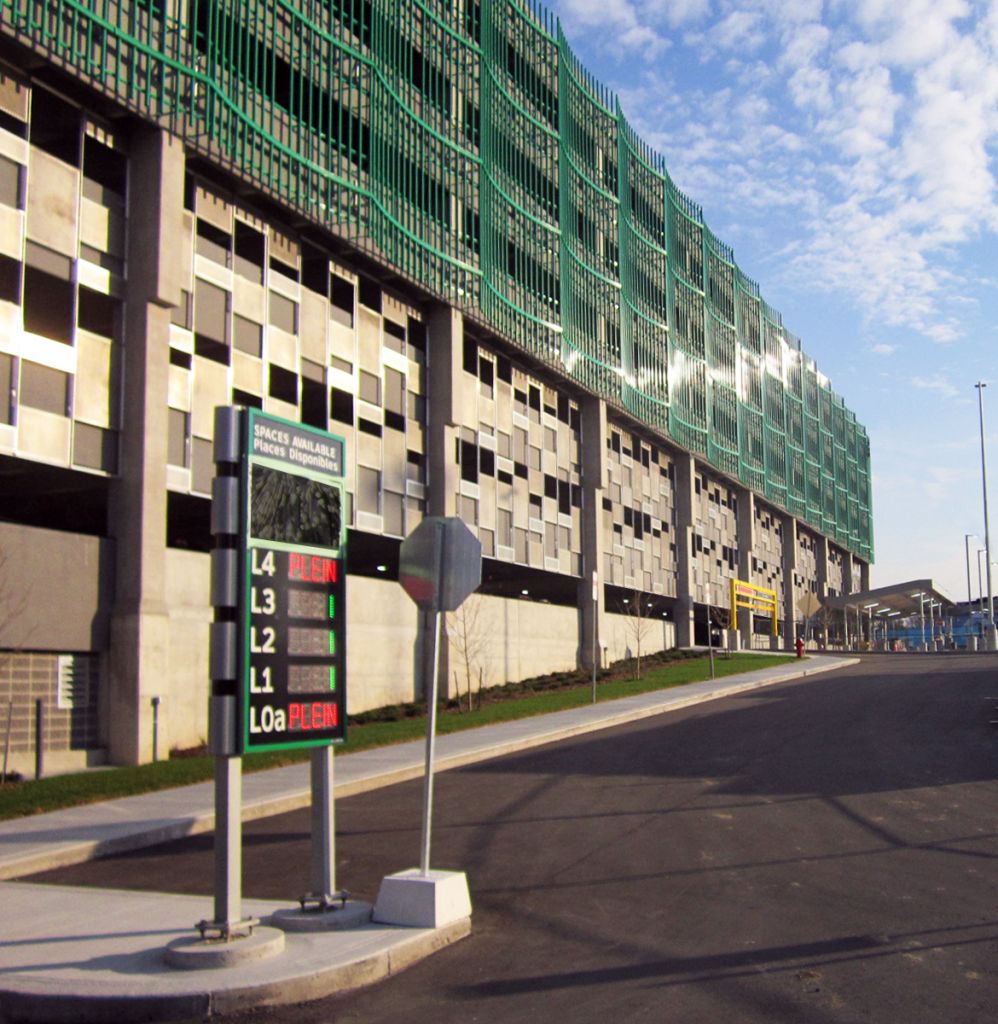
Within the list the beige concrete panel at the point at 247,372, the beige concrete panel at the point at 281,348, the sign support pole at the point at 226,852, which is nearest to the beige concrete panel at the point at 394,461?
the beige concrete panel at the point at 281,348

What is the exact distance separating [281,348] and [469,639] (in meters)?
12.1

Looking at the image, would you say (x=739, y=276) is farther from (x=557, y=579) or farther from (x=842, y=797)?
(x=842, y=797)

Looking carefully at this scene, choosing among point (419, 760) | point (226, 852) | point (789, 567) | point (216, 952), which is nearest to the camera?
point (216, 952)

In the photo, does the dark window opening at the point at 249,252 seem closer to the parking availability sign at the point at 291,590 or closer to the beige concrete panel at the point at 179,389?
the beige concrete panel at the point at 179,389

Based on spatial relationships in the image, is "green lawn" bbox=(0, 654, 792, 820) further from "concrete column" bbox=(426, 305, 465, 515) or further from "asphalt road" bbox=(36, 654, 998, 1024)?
"concrete column" bbox=(426, 305, 465, 515)

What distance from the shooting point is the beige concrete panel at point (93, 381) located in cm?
2223

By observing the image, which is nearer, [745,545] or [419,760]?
[419,760]

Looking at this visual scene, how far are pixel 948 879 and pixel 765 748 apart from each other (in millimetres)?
9890

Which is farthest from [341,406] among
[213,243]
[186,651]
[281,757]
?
[281,757]

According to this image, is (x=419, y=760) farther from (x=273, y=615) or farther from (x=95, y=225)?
(x=95, y=225)

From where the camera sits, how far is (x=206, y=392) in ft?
83.5

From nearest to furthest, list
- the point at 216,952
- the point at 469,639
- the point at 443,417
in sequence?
1. the point at 216,952
2. the point at 443,417
3. the point at 469,639

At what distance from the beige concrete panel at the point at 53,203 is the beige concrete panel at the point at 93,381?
1.69 metres

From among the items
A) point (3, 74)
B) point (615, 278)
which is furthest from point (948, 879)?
point (615, 278)
